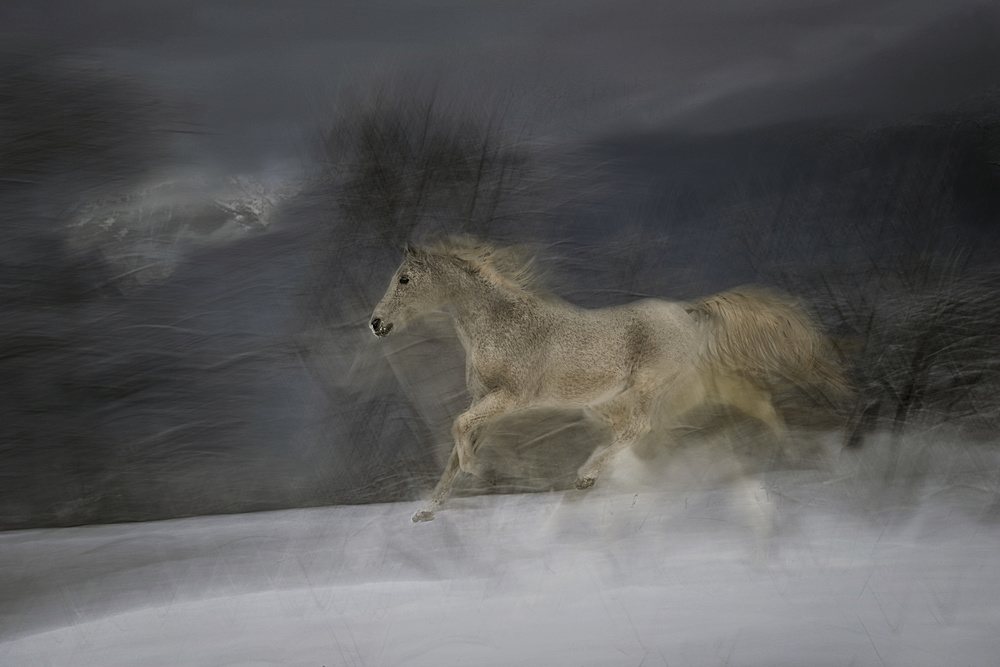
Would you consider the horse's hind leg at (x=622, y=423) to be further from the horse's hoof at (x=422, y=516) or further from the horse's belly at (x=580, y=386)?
the horse's hoof at (x=422, y=516)

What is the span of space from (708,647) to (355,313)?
4.33ft

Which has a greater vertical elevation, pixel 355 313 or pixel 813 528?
pixel 355 313

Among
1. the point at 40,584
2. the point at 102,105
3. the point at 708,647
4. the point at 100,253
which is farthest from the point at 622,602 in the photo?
the point at 102,105

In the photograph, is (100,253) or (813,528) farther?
(813,528)

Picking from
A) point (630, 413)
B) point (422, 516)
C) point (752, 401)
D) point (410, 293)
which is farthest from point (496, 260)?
point (752, 401)

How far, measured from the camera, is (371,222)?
240 centimetres

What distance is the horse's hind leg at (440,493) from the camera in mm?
2373

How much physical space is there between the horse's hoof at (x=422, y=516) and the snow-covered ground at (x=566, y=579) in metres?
0.03

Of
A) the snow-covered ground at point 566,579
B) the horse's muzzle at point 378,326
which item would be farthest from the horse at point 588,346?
the snow-covered ground at point 566,579

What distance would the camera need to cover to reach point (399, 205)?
2.41m

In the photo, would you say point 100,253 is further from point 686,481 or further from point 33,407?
point 686,481

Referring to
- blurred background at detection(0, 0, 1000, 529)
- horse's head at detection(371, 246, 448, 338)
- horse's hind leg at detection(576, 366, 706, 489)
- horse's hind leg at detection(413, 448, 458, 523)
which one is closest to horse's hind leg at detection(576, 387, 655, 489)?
horse's hind leg at detection(576, 366, 706, 489)

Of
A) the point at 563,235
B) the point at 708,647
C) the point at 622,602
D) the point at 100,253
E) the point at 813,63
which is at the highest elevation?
the point at 100,253

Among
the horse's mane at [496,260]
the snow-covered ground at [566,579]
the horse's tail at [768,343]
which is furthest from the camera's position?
the horse's tail at [768,343]
